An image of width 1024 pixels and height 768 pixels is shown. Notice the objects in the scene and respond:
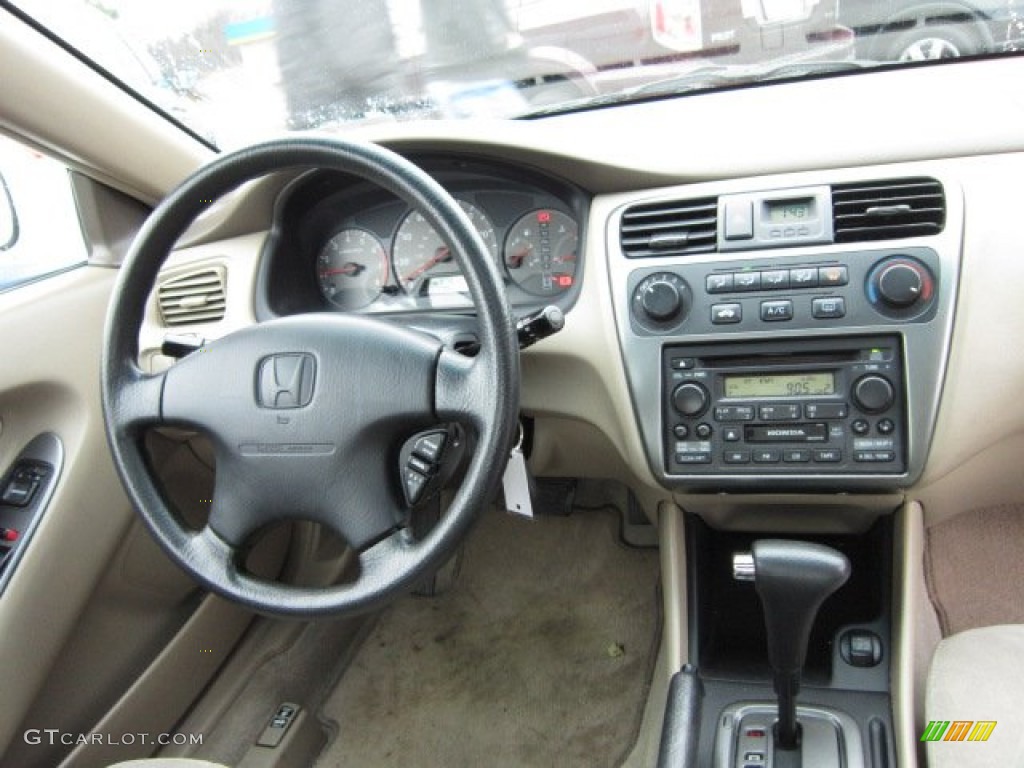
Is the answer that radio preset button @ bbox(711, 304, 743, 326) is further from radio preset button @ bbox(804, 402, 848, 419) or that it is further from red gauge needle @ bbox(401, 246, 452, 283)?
red gauge needle @ bbox(401, 246, 452, 283)

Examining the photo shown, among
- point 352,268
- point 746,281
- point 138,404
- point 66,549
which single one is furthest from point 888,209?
point 66,549

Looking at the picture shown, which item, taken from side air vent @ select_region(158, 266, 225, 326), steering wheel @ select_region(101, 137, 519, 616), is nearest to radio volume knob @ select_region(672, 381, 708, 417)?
steering wheel @ select_region(101, 137, 519, 616)

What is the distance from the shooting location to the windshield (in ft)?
4.46

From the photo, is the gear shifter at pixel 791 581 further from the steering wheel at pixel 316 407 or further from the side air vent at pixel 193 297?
the side air vent at pixel 193 297

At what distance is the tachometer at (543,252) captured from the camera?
4.62ft

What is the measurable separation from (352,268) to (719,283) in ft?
2.26

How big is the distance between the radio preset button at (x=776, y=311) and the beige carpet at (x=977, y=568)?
56 centimetres

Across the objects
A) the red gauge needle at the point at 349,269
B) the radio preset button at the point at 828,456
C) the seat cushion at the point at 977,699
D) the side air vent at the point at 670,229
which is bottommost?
the seat cushion at the point at 977,699

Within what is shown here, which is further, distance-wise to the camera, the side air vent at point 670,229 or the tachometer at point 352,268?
the tachometer at point 352,268

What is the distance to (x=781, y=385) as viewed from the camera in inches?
47.8

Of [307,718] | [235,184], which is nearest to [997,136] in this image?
[235,184]

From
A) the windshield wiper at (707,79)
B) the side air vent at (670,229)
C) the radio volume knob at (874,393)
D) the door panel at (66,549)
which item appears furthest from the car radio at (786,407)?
the door panel at (66,549)

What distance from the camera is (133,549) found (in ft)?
5.28

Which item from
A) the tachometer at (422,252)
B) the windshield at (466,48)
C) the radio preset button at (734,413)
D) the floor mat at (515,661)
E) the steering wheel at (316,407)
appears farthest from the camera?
the floor mat at (515,661)
